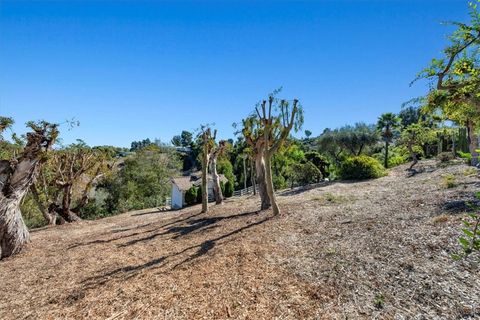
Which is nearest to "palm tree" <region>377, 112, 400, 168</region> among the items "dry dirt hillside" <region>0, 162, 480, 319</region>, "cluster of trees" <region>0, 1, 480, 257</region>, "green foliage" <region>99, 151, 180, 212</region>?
"cluster of trees" <region>0, 1, 480, 257</region>

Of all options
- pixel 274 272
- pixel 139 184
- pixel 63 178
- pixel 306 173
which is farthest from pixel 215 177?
pixel 139 184

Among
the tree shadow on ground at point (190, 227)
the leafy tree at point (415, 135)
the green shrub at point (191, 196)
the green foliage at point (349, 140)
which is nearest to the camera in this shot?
the tree shadow on ground at point (190, 227)

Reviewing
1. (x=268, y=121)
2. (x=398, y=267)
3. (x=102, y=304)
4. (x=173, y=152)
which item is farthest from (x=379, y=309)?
(x=173, y=152)

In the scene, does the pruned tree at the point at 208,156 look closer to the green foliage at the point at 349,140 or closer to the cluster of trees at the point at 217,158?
the cluster of trees at the point at 217,158

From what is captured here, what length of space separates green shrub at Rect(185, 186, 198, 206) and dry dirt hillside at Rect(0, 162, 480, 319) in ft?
51.5

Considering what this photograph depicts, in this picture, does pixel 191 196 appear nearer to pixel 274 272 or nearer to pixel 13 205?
pixel 13 205

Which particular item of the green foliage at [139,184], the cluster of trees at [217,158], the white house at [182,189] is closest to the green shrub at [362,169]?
the cluster of trees at [217,158]

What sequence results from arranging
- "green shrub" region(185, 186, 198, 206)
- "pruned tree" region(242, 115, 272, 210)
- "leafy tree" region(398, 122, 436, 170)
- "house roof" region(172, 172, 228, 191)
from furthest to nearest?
"house roof" region(172, 172, 228, 191) < "green shrub" region(185, 186, 198, 206) < "leafy tree" region(398, 122, 436, 170) < "pruned tree" region(242, 115, 272, 210)

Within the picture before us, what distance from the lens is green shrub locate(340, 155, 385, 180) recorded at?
19.2 m

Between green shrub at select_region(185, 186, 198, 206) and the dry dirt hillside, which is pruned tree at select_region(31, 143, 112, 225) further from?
the dry dirt hillside

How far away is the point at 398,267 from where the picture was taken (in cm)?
546

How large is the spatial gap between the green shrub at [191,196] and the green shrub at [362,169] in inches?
534

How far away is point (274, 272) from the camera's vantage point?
6.07 meters

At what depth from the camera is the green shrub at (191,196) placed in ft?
85.8
